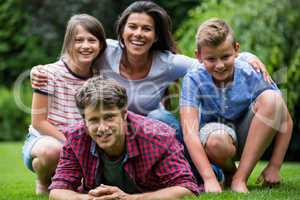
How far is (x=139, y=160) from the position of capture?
303cm

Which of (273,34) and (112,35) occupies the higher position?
(273,34)

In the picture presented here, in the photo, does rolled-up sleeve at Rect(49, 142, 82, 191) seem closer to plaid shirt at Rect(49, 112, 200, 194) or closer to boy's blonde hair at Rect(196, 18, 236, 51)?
plaid shirt at Rect(49, 112, 200, 194)

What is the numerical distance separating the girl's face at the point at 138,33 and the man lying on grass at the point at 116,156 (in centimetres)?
87

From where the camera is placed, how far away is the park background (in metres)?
7.38

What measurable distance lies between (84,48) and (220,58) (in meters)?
0.89

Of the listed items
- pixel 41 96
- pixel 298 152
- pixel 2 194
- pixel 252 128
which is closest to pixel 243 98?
pixel 252 128

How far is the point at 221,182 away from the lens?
3.67 metres

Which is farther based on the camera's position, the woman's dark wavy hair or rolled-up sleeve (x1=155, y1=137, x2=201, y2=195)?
the woman's dark wavy hair

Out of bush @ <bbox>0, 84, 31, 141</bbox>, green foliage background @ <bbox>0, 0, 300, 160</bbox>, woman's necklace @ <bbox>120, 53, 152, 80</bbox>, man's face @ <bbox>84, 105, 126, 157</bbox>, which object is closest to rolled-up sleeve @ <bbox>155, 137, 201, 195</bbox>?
man's face @ <bbox>84, 105, 126, 157</bbox>

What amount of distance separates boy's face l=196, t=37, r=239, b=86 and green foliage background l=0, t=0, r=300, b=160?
7.99 ft

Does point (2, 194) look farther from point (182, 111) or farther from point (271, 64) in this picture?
point (271, 64)

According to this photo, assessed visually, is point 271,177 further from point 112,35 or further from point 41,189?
Result: point 112,35

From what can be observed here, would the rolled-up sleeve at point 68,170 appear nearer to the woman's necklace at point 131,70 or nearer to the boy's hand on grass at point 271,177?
the woman's necklace at point 131,70

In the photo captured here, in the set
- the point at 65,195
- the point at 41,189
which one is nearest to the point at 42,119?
the point at 41,189
